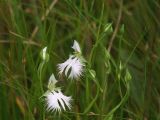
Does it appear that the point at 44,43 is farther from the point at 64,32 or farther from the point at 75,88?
the point at 64,32

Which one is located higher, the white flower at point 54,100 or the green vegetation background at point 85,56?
the green vegetation background at point 85,56

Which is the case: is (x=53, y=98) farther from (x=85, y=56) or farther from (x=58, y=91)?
(x=85, y=56)

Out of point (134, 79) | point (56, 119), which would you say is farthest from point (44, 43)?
point (134, 79)

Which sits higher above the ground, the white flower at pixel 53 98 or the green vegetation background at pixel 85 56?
the green vegetation background at pixel 85 56

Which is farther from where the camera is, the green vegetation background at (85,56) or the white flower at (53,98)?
the green vegetation background at (85,56)

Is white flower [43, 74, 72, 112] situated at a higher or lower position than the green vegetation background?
lower

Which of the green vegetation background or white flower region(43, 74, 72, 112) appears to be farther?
the green vegetation background

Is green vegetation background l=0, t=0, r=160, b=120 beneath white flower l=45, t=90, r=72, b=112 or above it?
above

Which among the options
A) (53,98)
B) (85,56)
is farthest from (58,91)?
(85,56)
